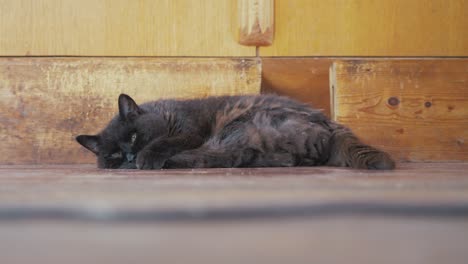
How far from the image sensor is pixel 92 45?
2.68m

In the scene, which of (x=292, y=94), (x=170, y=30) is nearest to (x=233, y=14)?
(x=170, y=30)

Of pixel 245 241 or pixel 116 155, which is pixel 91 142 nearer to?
pixel 116 155

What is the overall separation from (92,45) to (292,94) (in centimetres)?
119

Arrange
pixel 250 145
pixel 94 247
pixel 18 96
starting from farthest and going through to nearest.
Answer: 1. pixel 18 96
2. pixel 250 145
3. pixel 94 247

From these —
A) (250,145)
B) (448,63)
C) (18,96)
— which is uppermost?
(448,63)

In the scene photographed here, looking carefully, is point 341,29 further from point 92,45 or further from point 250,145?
point 92,45

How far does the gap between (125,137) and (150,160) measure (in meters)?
0.36

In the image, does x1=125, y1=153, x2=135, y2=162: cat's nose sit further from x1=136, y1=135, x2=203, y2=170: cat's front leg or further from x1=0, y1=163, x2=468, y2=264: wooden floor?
x1=0, y1=163, x2=468, y2=264: wooden floor

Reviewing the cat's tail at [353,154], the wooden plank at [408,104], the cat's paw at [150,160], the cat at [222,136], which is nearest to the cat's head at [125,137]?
the cat at [222,136]

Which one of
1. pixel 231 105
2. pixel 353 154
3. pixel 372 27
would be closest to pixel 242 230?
pixel 353 154

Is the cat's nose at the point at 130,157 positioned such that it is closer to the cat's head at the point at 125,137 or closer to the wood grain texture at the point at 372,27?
the cat's head at the point at 125,137

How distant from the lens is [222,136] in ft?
7.63

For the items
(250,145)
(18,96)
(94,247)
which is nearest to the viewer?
(94,247)

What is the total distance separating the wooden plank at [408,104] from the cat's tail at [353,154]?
469mm
